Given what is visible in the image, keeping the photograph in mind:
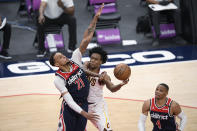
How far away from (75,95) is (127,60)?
451 centimetres

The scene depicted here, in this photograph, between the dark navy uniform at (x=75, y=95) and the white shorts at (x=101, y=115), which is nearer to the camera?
the dark navy uniform at (x=75, y=95)

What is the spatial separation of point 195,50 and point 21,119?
5065 millimetres

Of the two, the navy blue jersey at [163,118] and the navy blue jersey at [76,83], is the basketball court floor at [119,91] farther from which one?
the navy blue jersey at [76,83]

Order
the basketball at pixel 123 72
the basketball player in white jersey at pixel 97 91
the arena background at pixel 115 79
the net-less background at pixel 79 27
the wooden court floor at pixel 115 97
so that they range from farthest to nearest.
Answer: the net-less background at pixel 79 27 → the arena background at pixel 115 79 → the wooden court floor at pixel 115 97 → the basketball player in white jersey at pixel 97 91 → the basketball at pixel 123 72

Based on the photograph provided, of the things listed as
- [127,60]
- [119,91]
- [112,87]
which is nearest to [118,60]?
[127,60]

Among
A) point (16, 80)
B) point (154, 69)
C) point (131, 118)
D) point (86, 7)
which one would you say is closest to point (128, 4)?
point (86, 7)

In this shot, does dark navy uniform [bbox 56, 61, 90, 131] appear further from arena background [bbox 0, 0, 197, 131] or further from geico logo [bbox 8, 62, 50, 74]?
geico logo [bbox 8, 62, 50, 74]

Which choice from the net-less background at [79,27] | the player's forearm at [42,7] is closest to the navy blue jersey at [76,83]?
the player's forearm at [42,7]

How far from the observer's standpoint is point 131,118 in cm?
670

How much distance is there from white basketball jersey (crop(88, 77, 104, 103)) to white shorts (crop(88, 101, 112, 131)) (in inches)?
2.8

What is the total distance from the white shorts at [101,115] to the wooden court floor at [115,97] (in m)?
1.01

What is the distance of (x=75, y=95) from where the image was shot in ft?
16.6

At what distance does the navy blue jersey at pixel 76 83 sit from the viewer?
5.00m

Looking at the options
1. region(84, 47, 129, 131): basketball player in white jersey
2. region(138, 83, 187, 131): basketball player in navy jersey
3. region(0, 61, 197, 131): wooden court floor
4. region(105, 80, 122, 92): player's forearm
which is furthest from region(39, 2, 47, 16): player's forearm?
region(138, 83, 187, 131): basketball player in navy jersey
